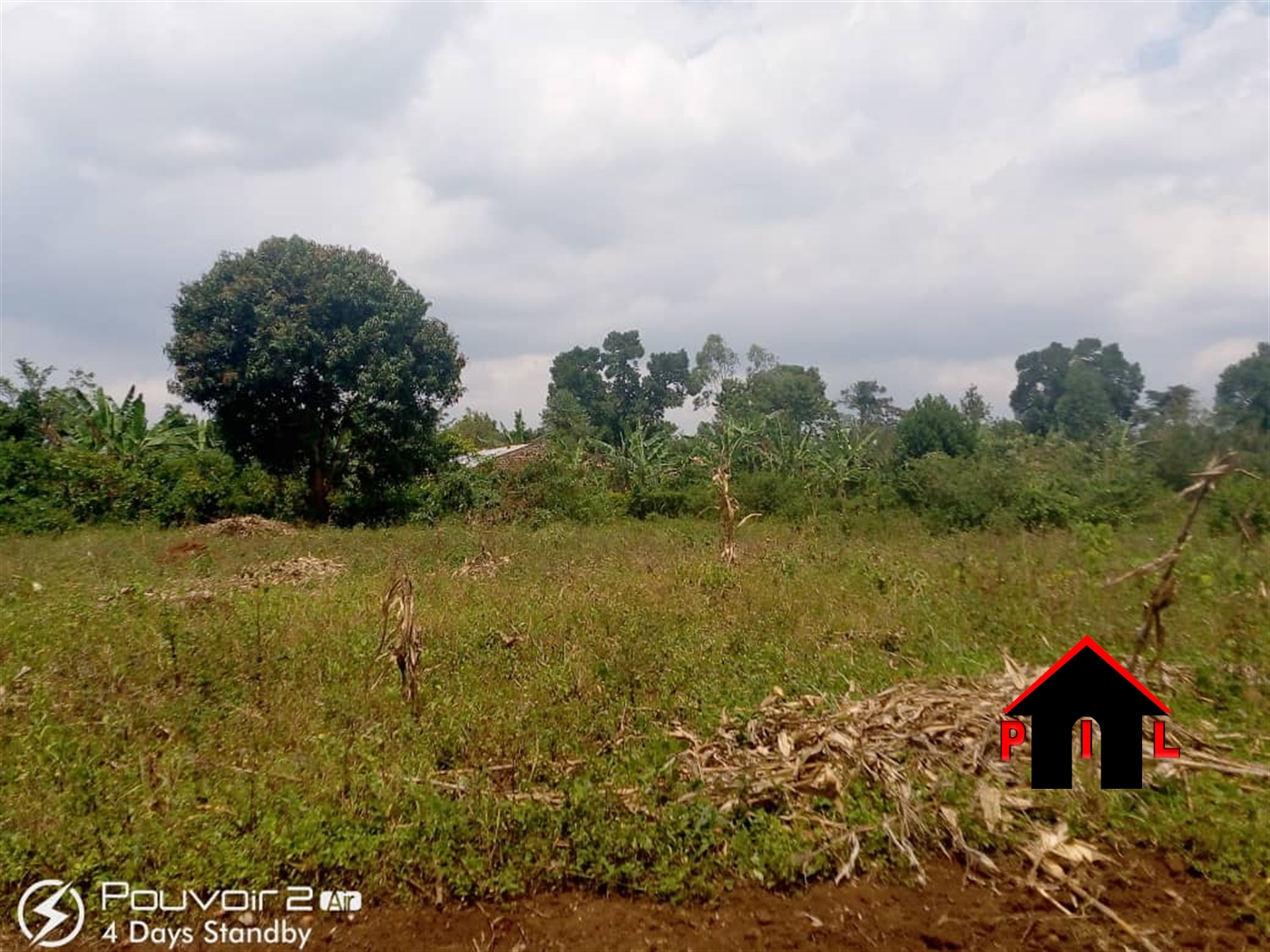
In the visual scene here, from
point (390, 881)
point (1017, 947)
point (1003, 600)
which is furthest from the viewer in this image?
point (1003, 600)

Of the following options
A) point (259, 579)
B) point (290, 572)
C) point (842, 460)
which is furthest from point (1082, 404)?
point (259, 579)

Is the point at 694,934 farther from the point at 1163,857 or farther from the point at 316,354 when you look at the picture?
the point at 316,354

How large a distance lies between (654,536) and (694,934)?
30.7 feet

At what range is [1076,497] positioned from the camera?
41.8 ft

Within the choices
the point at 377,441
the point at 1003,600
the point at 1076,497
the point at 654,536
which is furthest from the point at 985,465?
the point at 377,441

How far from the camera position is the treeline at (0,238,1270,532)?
43.5ft

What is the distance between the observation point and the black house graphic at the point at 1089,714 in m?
3.36

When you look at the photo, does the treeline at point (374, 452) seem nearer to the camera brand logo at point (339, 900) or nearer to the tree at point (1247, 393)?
the tree at point (1247, 393)

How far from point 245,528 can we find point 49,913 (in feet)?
37.6

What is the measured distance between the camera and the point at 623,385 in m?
30.7

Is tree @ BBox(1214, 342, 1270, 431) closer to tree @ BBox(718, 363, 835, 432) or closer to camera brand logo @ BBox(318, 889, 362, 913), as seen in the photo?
camera brand logo @ BBox(318, 889, 362, 913)

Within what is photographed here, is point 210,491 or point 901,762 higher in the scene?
point 210,491

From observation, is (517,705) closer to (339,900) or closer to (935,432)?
(339,900)

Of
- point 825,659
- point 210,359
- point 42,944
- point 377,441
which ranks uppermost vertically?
point 210,359
